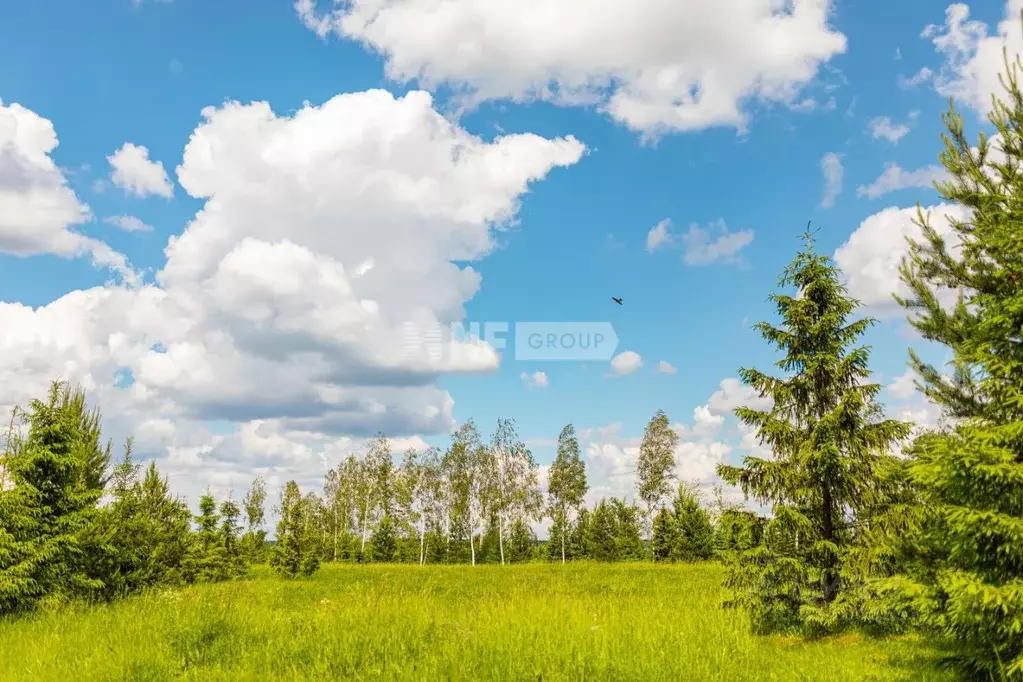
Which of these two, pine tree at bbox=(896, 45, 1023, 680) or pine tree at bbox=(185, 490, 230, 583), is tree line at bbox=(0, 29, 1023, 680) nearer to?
pine tree at bbox=(896, 45, 1023, 680)

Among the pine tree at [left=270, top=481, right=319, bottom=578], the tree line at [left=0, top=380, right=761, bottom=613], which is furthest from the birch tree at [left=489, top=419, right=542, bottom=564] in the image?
the pine tree at [left=270, top=481, right=319, bottom=578]

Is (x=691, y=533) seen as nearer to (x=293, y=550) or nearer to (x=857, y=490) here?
(x=293, y=550)

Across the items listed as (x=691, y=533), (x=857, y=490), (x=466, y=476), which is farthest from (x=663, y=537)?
(x=857, y=490)

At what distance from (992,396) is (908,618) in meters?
5.22

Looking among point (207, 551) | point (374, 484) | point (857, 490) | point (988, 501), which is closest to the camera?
point (988, 501)

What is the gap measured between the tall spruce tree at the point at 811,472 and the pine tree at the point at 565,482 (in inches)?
1889

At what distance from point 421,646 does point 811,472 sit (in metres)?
→ 7.84

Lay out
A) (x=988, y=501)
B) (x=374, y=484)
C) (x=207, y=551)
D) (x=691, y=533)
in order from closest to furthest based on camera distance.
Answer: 1. (x=988, y=501)
2. (x=207, y=551)
3. (x=691, y=533)
4. (x=374, y=484)

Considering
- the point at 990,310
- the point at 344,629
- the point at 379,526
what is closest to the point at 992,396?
the point at 990,310

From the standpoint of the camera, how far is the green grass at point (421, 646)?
26.4 feet

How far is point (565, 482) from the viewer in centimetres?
6009

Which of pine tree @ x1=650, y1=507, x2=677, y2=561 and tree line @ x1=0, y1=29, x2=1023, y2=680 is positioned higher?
tree line @ x1=0, y1=29, x2=1023, y2=680

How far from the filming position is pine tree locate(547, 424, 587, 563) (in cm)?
5950

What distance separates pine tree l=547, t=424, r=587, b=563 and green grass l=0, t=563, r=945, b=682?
157ft
